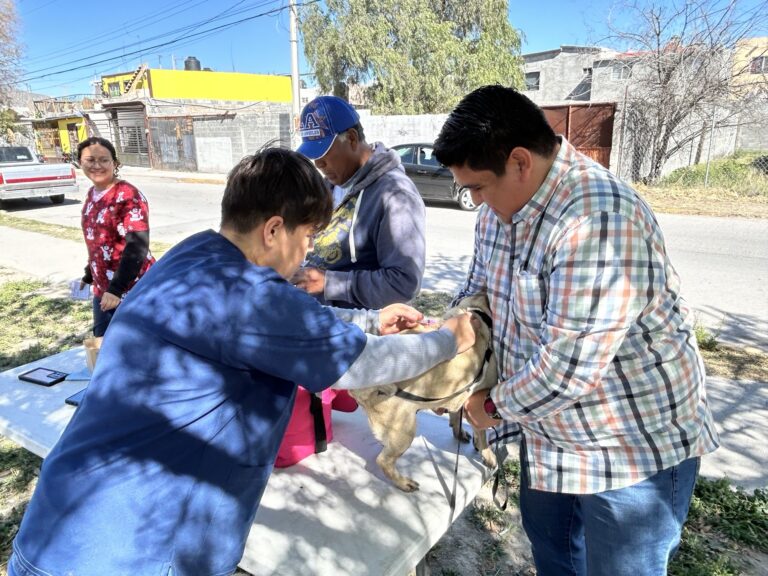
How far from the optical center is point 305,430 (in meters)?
2.18

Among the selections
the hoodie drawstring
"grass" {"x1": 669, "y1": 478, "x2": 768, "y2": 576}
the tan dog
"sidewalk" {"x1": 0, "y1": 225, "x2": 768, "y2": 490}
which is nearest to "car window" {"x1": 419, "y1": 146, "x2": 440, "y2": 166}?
"sidewalk" {"x1": 0, "y1": 225, "x2": 768, "y2": 490}

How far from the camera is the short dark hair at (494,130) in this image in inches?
53.6

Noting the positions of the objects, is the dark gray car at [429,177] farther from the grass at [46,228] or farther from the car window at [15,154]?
the car window at [15,154]

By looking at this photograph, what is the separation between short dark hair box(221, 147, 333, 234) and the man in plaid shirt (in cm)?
36

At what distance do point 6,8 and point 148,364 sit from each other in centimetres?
2683

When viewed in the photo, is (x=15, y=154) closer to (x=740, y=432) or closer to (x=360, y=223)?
(x=360, y=223)

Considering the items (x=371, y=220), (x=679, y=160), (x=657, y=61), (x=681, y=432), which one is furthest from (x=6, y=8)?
(x=681, y=432)

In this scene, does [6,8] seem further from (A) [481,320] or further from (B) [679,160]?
(A) [481,320]

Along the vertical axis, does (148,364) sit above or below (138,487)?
above

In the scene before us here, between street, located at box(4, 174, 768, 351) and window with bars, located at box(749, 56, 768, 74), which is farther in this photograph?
window with bars, located at box(749, 56, 768, 74)

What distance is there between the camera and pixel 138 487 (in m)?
1.22

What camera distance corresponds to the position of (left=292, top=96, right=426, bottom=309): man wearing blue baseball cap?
2.26 m

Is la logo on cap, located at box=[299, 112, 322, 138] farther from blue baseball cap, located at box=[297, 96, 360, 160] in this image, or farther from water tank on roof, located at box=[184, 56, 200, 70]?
water tank on roof, located at box=[184, 56, 200, 70]

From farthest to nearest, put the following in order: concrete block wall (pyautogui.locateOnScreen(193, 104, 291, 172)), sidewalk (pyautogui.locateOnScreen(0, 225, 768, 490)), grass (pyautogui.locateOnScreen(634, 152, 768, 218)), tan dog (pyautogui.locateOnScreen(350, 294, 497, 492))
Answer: concrete block wall (pyautogui.locateOnScreen(193, 104, 291, 172)), grass (pyautogui.locateOnScreen(634, 152, 768, 218)), sidewalk (pyautogui.locateOnScreen(0, 225, 768, 490)), tan dog (pyautogui.locateOnScreen(350, 294, 497, 492))
